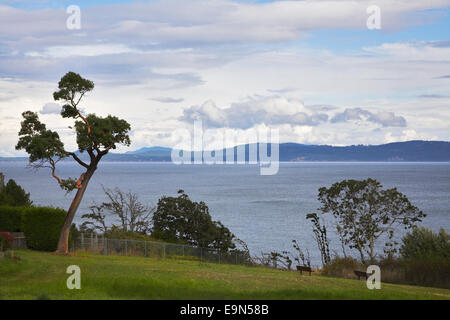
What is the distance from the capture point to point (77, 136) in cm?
2548

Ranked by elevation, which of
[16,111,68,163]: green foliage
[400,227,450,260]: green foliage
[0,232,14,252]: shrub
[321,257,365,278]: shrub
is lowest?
[321,257,365,278]: shrub

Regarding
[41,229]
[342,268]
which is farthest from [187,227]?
[342,268]

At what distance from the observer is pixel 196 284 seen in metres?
16.0

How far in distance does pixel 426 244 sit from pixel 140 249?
16983 millimetres

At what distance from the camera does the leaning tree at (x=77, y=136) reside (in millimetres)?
24844

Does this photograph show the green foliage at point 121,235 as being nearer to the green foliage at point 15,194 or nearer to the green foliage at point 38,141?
the green foliage at point 15,194

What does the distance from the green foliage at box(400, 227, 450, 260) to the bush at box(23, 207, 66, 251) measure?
19722 mm

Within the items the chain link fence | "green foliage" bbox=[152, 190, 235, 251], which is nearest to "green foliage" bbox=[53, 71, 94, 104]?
the chain link fence

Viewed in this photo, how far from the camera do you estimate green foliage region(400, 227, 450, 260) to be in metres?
30.9

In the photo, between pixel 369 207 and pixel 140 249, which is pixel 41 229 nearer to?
pixel 140 249

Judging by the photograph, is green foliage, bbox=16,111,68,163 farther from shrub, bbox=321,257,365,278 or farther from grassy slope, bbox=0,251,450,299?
shrub, bbox=321,257,365,278

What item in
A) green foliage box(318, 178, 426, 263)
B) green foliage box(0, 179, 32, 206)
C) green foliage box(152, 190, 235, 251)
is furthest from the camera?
green foliage box(152, 190, 235, 251)

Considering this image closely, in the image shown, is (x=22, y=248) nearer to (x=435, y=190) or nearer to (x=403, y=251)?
(x=403, y=251)
